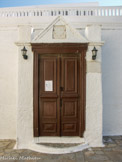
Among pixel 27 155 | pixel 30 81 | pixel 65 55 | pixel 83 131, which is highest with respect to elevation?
pixel 65 55

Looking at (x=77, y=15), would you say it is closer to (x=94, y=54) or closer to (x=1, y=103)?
(x=94, y=54)

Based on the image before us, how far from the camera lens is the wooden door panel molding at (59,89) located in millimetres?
3523

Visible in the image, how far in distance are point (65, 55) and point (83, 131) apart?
2255 millimetres

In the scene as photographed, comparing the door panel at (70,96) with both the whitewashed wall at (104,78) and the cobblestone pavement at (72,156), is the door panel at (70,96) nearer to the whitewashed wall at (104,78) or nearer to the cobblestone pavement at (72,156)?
the cobblestone pavement at (72,156)

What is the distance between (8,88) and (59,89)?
1953 mm

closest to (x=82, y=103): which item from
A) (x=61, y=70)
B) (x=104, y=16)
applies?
(x=61, y=70)

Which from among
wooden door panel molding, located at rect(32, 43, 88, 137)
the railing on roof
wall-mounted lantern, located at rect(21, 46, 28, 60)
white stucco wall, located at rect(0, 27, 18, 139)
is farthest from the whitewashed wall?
wooden door panel molding, located at rect(32, 43, 88, 137)

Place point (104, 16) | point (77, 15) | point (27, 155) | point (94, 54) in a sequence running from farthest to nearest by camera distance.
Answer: point (77, 15), point (104, 16), point (94, 54), point (27, 155)

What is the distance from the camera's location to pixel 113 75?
4.36m

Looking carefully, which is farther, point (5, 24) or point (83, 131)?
point (5, 24)

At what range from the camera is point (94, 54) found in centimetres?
345

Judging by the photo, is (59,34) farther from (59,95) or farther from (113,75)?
(113,75)

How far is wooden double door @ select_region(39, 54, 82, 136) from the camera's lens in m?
3.58

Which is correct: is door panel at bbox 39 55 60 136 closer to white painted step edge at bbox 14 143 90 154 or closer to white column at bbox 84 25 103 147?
white painted step edge at bbox 14 143 90 154
